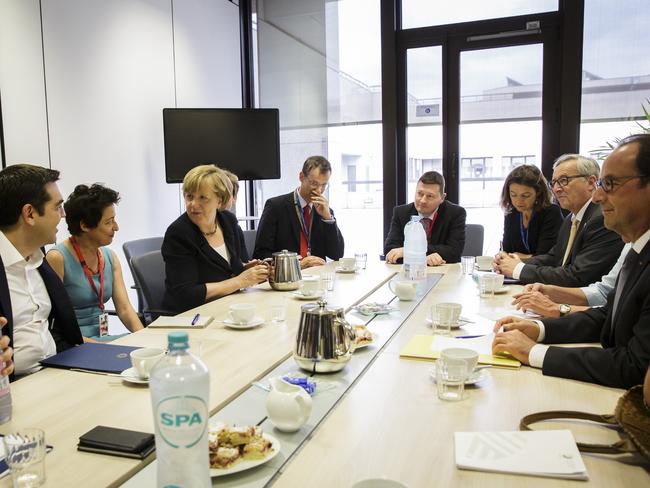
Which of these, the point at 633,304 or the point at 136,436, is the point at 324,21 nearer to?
the point at 633,304

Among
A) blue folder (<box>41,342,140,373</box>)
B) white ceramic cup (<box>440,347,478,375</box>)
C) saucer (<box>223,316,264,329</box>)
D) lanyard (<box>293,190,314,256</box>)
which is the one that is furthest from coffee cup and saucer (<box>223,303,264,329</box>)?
lanyard (<box>293,190,314,256</box>)

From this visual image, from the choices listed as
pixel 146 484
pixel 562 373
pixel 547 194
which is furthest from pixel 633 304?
pixel 547 194

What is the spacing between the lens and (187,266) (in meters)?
2.79

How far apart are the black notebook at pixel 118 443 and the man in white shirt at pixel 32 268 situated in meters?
0.84

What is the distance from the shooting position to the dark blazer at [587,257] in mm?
2730

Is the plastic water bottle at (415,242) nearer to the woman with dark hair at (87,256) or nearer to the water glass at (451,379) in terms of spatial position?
the woman with dark hair at (87,256)

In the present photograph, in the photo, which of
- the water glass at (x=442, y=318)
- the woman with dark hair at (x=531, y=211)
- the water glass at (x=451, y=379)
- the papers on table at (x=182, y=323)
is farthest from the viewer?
the woman with dark hair at (x=531, y=211)

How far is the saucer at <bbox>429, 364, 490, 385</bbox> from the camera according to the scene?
1.49 m

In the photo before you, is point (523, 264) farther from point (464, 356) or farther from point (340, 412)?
point (340, 412)

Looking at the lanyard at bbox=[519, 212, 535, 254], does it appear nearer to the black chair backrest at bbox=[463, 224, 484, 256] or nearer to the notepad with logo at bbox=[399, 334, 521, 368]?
the black chair backrest at bbox=[463, 224, 484, 256]

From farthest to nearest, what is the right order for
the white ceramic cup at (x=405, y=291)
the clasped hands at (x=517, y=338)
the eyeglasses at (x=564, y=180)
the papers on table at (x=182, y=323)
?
the eyeglasses at (x=564, y=180) → the white ceramic cup at (x=405, y=291) → the papers on table at (x=182, y=323) → the clasped hands at (x=517, y=338)

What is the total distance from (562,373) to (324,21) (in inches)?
200

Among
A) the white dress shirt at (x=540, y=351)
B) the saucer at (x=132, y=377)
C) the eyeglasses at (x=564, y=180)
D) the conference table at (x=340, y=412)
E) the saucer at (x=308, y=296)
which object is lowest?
the conference table at (x=340, y=412)

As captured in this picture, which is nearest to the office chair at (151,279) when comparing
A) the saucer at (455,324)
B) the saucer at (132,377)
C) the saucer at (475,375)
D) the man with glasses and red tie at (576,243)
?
the saucer at (132,377)
